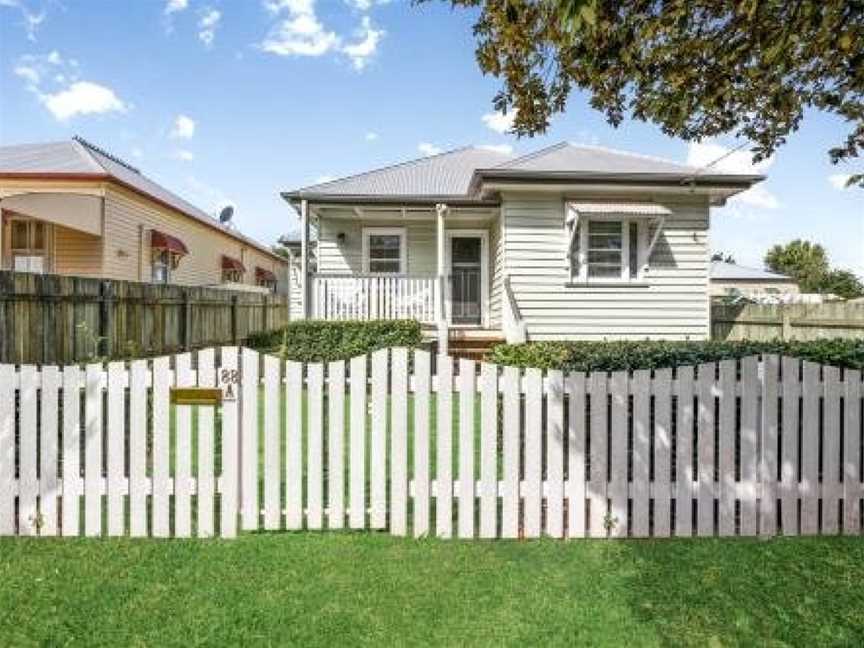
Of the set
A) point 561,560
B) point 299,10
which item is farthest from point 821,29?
point 299,10

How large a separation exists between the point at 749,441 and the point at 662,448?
60 centimetres

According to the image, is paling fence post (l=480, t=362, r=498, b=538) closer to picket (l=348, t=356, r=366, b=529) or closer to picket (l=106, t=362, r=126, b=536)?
picket (l=348, t=356, r=366, b=529)

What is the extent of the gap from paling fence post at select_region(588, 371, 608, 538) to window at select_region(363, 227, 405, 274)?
11.8 metres

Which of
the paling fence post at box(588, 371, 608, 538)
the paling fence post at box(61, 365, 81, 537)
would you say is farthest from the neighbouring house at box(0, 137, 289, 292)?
the paling fence post at box(588, 371, 608, 538)

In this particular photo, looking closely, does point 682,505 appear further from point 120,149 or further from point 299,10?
point 120,149

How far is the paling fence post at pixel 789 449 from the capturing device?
4.51m

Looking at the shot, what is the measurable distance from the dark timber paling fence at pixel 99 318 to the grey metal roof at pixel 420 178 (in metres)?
4.23

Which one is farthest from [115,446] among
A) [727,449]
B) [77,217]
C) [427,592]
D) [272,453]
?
[77,217]

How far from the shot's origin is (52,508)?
14.4ft

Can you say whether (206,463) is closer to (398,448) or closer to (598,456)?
(398,448)

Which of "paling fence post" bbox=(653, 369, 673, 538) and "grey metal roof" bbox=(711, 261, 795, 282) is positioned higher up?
"grey metal roof" bbox=(711, 261, 795, 282)

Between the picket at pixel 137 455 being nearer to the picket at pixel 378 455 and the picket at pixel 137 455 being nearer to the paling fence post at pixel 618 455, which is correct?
the picket at pixel 378 455

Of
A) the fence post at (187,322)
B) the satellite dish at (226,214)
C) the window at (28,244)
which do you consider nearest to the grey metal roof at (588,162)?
the fence post at (187,322)

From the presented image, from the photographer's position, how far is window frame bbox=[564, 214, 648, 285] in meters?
13.7
